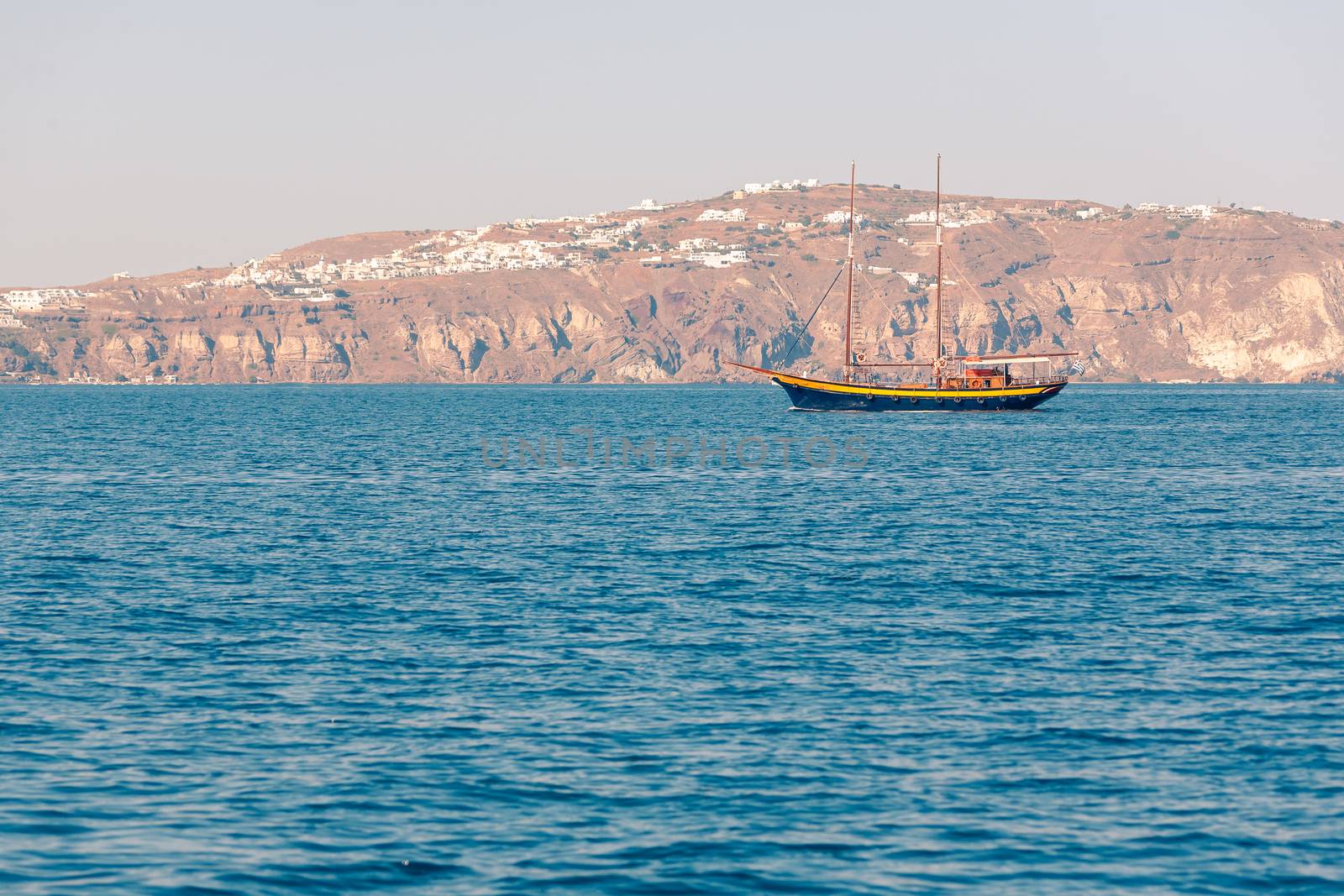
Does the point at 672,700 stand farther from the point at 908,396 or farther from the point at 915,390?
the point at 908,396

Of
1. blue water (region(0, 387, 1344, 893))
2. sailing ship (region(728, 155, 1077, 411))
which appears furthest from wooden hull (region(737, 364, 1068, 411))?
blue water (region(0, 387, 1344, 893))

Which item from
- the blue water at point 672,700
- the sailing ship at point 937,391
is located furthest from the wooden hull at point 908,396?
the blue water at point 672,700

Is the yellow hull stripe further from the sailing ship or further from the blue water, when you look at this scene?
the blue water

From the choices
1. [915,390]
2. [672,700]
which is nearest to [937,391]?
[915,390]

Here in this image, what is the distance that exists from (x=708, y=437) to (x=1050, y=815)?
10811 cm

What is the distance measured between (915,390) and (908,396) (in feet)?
3.36

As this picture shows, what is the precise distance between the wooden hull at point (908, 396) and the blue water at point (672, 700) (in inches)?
3910

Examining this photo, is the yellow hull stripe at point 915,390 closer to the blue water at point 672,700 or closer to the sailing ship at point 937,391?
the sailing ship at point 937,391

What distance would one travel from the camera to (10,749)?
25.5 metres

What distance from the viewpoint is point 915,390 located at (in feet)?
536

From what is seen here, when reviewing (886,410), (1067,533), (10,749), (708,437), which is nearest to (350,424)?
(708,437)

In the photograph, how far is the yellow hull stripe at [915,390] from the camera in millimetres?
163875

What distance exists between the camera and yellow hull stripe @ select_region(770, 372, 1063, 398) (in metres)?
164

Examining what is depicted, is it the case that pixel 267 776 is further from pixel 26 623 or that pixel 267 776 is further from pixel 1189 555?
pixel 1189 555
